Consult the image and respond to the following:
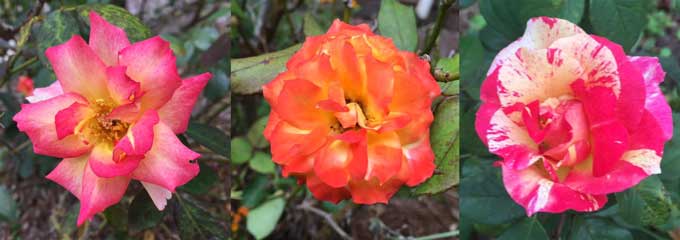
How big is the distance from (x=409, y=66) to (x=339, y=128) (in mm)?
53

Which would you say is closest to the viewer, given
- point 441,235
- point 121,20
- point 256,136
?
point 121,20

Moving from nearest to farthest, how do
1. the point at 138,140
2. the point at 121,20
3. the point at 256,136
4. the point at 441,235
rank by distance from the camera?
1. the point at 138,140
2. the point at 121,20
3. the point at 441,235
4. the point at 256,136

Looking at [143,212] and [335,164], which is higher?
[335,164]

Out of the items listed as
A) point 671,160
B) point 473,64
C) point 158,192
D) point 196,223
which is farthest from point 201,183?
point 671,160

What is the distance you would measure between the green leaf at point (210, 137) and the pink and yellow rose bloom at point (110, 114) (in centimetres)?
11

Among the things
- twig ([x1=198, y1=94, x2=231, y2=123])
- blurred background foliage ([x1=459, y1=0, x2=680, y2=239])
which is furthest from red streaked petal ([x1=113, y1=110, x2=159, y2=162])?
twig ([x1=198, y1=94, x2=231, y2=123])

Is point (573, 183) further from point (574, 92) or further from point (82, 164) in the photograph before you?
point (82, 164)

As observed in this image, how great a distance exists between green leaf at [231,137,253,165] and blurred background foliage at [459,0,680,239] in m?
0.26

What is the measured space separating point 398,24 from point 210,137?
0.56 feet

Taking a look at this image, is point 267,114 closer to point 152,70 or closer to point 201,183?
point 201,183

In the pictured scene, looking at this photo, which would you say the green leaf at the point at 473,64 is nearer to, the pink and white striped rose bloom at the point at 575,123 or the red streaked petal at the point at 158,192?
the pink and white striped rose bloom at the point at 575,123

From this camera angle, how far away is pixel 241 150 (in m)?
0.62

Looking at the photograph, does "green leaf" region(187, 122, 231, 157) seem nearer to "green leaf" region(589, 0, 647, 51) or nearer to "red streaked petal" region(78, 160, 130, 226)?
"red streaked petal" region(78, 160, 130, 226)

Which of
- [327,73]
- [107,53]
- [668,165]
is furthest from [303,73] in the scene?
[668,165]
